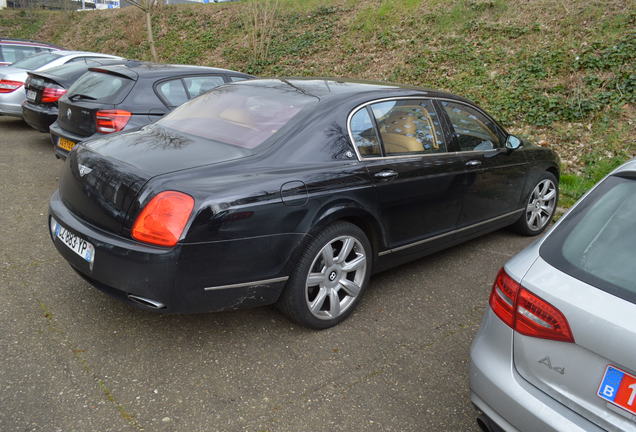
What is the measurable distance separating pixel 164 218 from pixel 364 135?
5.02ft

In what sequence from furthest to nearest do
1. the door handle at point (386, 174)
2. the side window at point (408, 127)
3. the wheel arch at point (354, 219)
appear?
the side window at point (408, 127)
the door handle at point (386, 174)
the wheel arch at point (354, 219)

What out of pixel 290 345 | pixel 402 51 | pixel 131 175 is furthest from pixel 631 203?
pixel 402 51

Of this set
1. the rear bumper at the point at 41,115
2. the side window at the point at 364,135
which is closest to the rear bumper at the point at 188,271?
the side window at the point at 364,135

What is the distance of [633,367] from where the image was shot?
5.26ft

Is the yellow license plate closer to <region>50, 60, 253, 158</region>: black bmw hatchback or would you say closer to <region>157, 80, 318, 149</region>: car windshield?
<region>50, 60, 253, 158</region>: black bmw hatchback

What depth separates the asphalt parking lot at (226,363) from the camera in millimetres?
2512

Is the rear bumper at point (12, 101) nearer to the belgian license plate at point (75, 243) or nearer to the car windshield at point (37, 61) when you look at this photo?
the car windshield at point (37, 61)

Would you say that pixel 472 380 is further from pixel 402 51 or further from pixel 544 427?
pixel 402 51

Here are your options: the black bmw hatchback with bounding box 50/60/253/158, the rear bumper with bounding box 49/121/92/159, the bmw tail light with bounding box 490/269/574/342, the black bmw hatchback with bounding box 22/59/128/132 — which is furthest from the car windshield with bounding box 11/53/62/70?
the bmw tail light with bounding box 490/269/574/342

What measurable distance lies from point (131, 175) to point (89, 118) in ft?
10.3

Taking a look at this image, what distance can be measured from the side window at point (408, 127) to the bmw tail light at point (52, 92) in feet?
18.0

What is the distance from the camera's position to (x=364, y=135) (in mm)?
3502

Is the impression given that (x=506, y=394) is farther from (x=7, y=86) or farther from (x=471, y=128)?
(x=7, y=86)

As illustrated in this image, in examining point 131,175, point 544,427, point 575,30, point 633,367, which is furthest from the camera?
point 575,30
